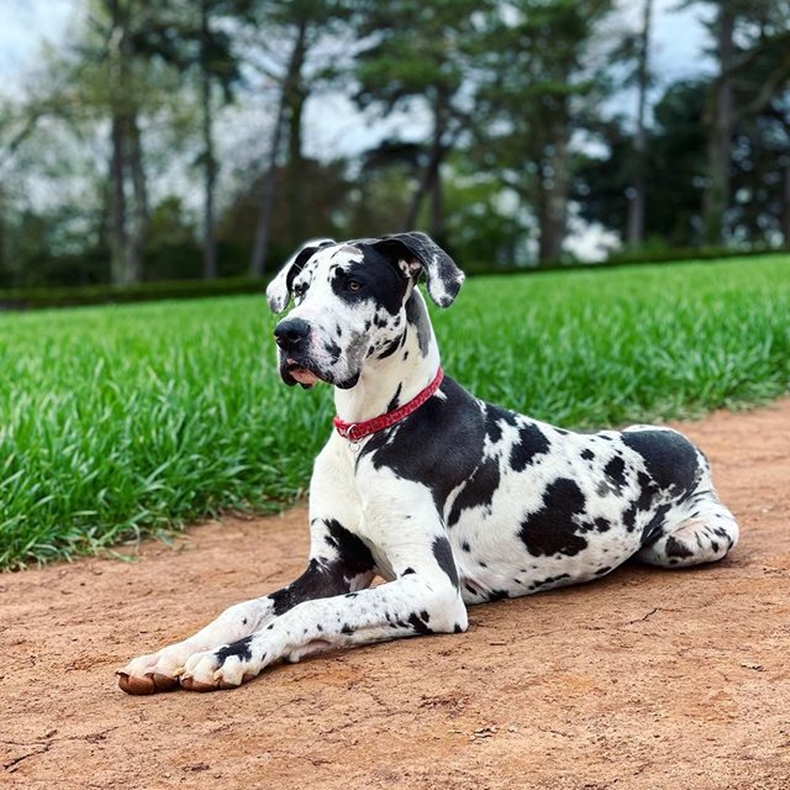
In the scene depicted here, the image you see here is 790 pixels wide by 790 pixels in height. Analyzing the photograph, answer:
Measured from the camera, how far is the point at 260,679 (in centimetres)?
301

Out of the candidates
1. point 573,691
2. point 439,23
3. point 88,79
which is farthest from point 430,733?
point 439,23

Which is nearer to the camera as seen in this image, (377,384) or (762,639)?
(762,639)

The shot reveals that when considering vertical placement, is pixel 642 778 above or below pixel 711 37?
below

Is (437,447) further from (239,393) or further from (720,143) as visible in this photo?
(720,143)

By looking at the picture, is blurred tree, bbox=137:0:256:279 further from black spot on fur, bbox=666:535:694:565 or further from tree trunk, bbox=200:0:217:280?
black spot on fur, bbox=666:535:694:565

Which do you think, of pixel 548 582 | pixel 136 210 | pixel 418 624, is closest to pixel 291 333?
pixel 418 624

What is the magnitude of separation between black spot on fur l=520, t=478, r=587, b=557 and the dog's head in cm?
78

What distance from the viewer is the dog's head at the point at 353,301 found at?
3.11 meters

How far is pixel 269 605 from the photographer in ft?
10.8

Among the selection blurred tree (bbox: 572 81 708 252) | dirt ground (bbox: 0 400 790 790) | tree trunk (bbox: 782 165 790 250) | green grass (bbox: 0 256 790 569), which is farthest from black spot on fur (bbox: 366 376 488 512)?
tree trunk (bbox: 782 165 790 250)

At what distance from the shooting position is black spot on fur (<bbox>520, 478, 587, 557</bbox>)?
3590mm

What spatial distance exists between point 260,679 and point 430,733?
2.16ft

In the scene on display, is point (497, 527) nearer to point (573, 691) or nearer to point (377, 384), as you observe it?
point (377, 384)

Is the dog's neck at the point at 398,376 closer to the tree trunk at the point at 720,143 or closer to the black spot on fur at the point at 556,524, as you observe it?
the black spot on fur at the point at 556,524
